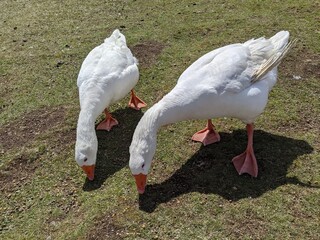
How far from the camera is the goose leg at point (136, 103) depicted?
6.06m

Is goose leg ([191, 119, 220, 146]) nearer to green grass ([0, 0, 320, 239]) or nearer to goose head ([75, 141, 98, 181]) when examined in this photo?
green grass ([0, 0, 320, 239])

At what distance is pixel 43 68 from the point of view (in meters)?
7.18

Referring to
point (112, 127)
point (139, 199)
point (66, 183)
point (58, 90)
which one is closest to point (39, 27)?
point (58, 90)

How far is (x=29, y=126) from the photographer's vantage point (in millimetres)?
5926

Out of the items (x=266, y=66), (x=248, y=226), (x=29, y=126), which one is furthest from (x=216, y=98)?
(x=29, y=126)

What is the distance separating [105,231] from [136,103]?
230 centimetres

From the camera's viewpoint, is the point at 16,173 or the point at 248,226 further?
the point at 16,173

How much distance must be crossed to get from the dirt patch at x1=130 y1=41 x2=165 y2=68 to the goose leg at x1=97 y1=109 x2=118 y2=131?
142 cm

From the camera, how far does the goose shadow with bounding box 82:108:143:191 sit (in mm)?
4968

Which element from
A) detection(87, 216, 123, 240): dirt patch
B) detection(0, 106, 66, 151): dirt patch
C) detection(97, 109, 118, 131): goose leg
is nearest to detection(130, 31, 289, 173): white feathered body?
detection(87, 216, 123, 240): dirt patch

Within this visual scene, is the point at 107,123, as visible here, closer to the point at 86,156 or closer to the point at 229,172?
the point at 86,156

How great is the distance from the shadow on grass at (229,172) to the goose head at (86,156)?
69cm

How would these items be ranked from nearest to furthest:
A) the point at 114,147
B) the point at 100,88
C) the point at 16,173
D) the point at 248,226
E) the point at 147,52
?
the point at 248,226 < the point at 16,173 < the point at 100,88 < the point at 114,147 < the point at 147,52

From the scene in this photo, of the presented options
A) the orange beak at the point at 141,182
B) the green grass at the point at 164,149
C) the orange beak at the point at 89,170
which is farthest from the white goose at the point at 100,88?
the orange beak at the point at 141,182
